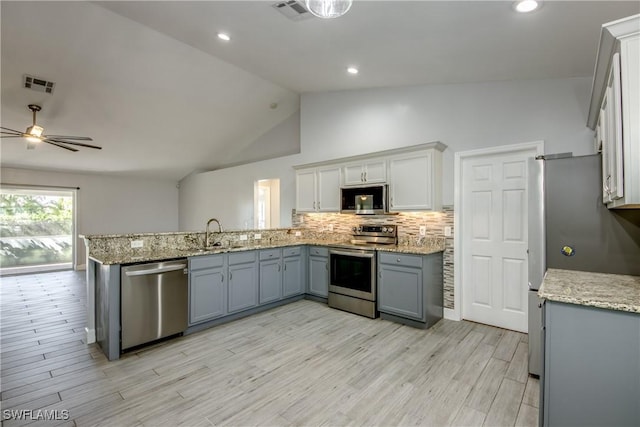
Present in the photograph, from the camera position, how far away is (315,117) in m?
5.32

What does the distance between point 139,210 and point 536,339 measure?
922 centimetres

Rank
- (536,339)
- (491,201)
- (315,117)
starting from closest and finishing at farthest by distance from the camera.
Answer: (536,339)
(491,201)
(315,117)

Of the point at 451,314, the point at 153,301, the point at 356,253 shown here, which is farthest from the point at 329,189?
the point at 153,301

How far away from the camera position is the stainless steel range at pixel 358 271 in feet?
12.5

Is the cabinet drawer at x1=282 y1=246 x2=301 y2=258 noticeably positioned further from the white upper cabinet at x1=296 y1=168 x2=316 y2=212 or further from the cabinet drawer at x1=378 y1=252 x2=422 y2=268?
the cabinet drawer at x1=378 y1=252 x2=422 y2=268

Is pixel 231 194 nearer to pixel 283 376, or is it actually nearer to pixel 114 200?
pixel 114 200

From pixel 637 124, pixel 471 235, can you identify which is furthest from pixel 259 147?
pixel 637 124

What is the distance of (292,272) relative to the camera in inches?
175

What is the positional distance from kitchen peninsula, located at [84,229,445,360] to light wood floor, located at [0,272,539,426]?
244 mm

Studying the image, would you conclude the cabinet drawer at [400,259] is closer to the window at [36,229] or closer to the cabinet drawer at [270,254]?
the cabinet drawer at [270,254]

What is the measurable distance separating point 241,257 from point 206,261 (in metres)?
0.47

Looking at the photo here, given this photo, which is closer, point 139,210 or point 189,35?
point 189,35

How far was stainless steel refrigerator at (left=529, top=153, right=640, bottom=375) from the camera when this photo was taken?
2041 mm

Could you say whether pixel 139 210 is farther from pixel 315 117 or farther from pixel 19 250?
pixel 315 117
